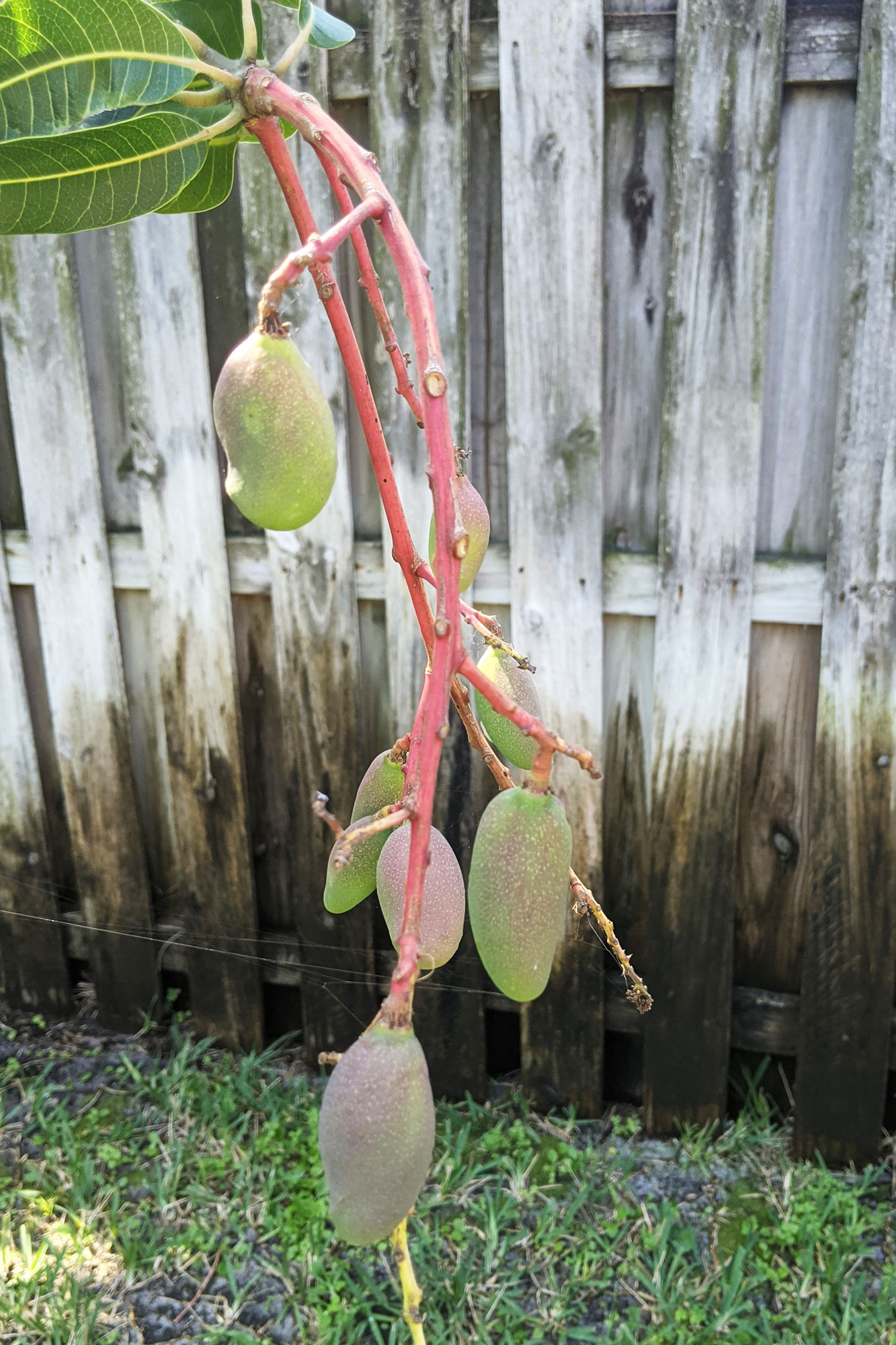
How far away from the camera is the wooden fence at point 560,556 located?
4.38 ft

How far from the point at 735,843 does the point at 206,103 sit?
134 cm

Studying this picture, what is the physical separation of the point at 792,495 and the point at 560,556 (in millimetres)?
322

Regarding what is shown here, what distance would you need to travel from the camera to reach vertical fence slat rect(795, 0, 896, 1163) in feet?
4.19

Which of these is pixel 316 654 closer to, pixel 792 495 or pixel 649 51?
pixel 792 495

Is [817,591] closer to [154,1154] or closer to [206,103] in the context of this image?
[206,103]

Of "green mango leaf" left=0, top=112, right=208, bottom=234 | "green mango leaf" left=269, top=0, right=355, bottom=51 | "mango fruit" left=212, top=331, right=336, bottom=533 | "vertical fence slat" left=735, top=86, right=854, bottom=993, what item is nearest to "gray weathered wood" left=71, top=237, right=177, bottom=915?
"vertical fence slat" left=735, top=86, right=854, bottom=993

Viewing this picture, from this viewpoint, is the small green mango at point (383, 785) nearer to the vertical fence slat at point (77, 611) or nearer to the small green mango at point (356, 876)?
the small green mango at point (356, 876)

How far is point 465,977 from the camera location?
1.68 metres

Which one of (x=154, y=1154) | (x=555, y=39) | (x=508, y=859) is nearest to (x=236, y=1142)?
(x=154, y=1154)

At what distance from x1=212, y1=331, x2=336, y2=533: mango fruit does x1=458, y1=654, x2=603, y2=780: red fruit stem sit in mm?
82

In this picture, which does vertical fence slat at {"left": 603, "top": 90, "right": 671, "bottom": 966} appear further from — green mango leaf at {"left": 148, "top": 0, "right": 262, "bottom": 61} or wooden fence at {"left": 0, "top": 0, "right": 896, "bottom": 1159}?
green mango leaf at {"left": 148, "top": 0, "right": 262, "bottom": 61}

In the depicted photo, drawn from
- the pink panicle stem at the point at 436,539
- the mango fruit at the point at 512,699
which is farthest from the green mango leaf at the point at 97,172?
the mango fruit at the point at 512,699

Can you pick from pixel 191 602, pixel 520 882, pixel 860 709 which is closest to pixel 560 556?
pixel 860 709

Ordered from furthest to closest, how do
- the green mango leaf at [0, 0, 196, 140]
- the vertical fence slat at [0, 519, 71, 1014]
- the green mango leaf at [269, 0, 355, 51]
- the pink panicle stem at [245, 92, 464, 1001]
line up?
1. the vertical fence slat at [0, 519, 71, 1014]
2. the green mango leaf at [269, 0, 355, 51]
3. the green mango leaf at [0, 0, 196, 140]
4. the pink panicle stem at [245, 92, 464, 1001]
